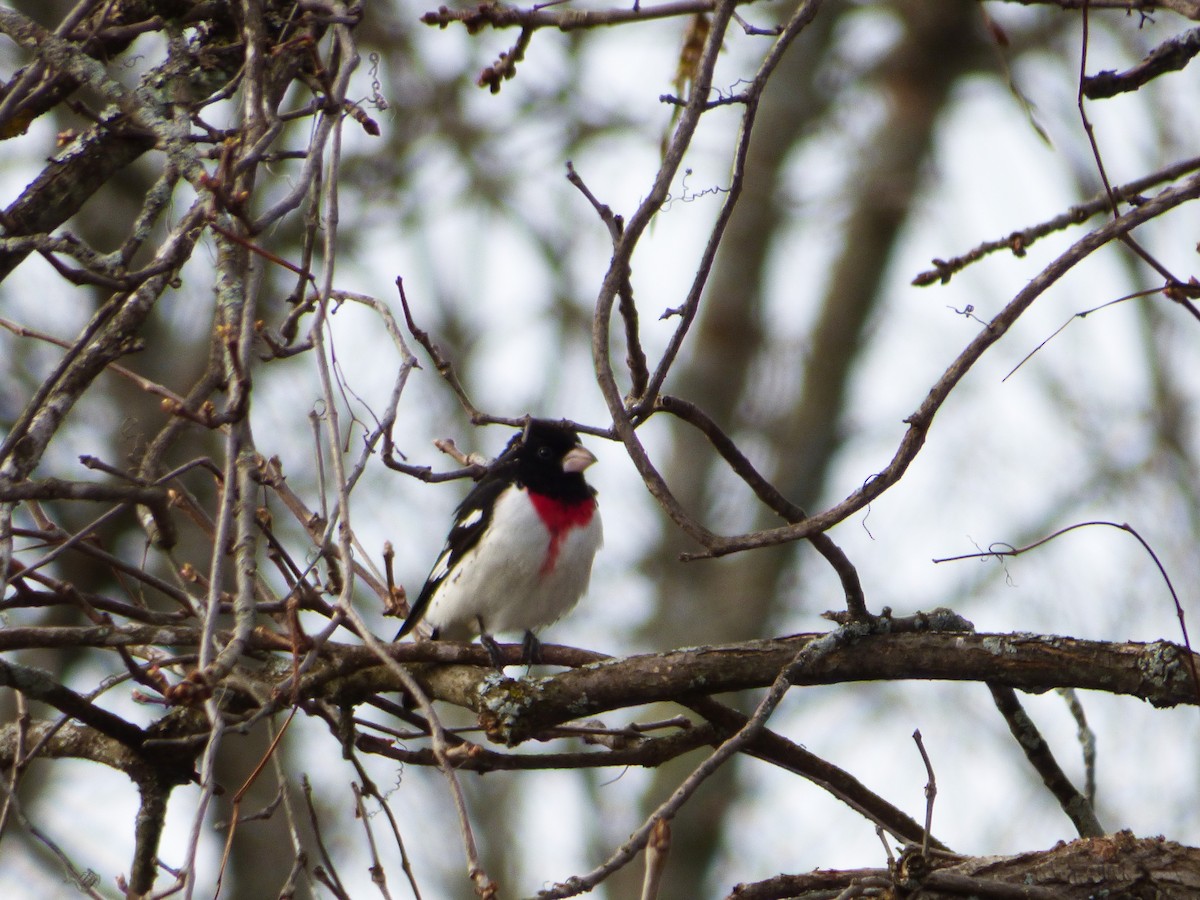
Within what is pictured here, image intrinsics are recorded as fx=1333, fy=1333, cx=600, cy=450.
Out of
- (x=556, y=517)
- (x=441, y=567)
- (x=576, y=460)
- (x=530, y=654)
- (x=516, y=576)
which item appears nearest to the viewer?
(x=530, y=654)

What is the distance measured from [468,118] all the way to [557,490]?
7.57 m

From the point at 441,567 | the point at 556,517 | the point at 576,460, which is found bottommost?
the point at 441,567

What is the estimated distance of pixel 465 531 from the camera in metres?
5.69

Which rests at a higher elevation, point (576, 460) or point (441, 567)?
point (576, 460)

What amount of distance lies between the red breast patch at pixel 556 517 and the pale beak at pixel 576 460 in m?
0.14

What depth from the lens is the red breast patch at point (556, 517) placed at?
541 centimetres

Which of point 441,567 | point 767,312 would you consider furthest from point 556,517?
point 767,312

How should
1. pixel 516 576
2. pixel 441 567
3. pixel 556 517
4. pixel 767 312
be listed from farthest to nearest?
1. pixel 767 312
2. pixel 441 567
3. pixel 556 517
4. pixel 516 576

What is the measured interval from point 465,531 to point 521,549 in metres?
0.43

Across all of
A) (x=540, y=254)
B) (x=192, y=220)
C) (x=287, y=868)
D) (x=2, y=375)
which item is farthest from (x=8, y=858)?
(x=192, y=220)

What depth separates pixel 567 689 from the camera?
3441mm

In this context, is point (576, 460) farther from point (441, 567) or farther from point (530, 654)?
point (530, 654)

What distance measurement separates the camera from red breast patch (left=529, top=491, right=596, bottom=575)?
5.41 metres

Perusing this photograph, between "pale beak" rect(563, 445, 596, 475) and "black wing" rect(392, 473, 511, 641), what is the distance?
10.6 inches
